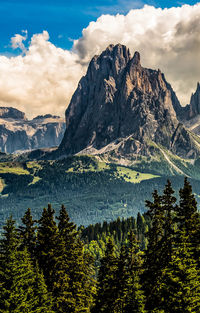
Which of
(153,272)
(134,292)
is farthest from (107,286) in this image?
(153,272)

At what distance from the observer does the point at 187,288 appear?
37531 mm

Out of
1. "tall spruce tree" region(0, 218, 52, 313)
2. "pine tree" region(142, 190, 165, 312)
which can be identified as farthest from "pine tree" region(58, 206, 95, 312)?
"pine tree" region(142, 190, 165, 312)

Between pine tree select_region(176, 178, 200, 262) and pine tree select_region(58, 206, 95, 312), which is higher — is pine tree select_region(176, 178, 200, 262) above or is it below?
above

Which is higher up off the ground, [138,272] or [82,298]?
[138,272]

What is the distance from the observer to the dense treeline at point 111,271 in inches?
1543

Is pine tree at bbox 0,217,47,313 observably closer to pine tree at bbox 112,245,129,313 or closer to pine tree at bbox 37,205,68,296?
pine tree at bbox 37,205,68,296

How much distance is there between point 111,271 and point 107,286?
2.10 metres

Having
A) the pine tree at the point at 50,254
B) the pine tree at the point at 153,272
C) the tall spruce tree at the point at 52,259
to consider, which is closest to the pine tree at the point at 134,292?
the pine tree at the point at 153,272

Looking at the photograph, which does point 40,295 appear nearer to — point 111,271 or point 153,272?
point 111,271

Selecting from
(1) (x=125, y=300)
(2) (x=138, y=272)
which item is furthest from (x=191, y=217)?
(1) (x=125, y=300)

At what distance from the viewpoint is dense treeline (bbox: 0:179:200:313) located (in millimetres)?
39188

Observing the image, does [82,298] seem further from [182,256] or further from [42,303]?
[182,256]

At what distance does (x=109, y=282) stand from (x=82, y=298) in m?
6.31

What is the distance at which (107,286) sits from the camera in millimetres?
51594
